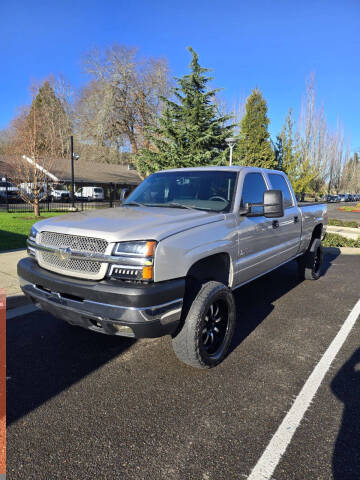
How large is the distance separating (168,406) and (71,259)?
1438 mm

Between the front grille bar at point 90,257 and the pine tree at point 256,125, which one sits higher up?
the pine tree at point 256,125

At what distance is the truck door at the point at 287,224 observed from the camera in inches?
183

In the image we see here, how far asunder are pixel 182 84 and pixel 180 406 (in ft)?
60.2

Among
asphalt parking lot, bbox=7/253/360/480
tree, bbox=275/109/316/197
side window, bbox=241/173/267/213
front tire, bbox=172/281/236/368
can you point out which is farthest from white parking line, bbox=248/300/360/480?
tree, bbox=275/109/316/197

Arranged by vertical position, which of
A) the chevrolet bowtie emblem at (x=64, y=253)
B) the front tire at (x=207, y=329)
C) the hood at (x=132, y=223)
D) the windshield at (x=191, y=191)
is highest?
the windshield at (x=191, y=191)

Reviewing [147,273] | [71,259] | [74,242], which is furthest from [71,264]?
[147,273]

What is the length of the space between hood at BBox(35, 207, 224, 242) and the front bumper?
1.28 ft

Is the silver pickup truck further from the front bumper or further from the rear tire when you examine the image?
the rear tire

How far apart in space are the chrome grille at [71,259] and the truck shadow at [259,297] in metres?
1.78

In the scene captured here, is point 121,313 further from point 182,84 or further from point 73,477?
point 182,84

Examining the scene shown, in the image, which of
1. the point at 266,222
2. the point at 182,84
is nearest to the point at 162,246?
the point at 266,222

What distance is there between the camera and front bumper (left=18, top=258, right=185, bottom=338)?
247cm

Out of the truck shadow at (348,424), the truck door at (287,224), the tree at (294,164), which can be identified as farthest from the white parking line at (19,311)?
the tree at (294,164)

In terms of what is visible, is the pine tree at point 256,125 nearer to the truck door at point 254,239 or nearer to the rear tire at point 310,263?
the rear tire at point 310,263
